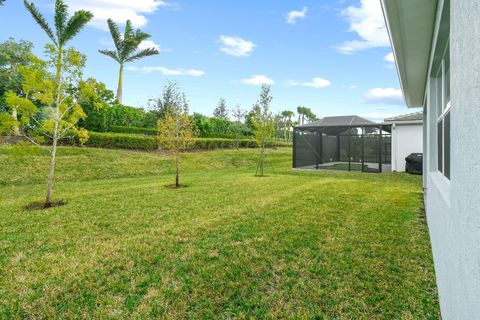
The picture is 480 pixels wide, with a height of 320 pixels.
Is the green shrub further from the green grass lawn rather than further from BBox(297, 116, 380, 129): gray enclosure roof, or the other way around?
BBox(297, 116, 380, 129): gray enclosure roof

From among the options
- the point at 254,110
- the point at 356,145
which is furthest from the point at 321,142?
the point at 254,110

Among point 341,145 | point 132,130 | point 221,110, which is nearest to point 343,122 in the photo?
point 341,145

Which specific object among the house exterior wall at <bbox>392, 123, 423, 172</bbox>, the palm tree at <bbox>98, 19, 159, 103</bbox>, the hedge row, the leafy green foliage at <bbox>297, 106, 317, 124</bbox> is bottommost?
the house exterior wall at <bbox>392, 123, 423, 172</bbox>

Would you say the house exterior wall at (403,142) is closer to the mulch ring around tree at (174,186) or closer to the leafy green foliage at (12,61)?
the mulch ring around tree at (174,186)

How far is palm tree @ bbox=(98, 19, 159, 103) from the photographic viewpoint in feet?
71.6

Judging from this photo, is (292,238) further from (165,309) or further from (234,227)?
(165,309)

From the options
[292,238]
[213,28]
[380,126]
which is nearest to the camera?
[292,238]

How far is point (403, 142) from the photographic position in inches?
560

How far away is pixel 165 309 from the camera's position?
2398mm

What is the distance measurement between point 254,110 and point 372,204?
305 inches

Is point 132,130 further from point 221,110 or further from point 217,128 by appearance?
point 221,110

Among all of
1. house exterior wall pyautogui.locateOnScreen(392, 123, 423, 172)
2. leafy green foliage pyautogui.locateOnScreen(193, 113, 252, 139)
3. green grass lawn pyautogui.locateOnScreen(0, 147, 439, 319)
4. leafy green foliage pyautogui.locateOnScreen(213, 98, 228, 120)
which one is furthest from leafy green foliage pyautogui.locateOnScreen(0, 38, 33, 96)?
house exterior wall pyautogui.locateOnScreen(392, 123, 423, 172)

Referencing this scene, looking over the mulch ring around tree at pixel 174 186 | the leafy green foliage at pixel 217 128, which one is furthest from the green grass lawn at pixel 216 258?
the leafy green foliage at pixel 217 128

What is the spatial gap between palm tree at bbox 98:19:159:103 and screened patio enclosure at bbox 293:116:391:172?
1516 centimetres
